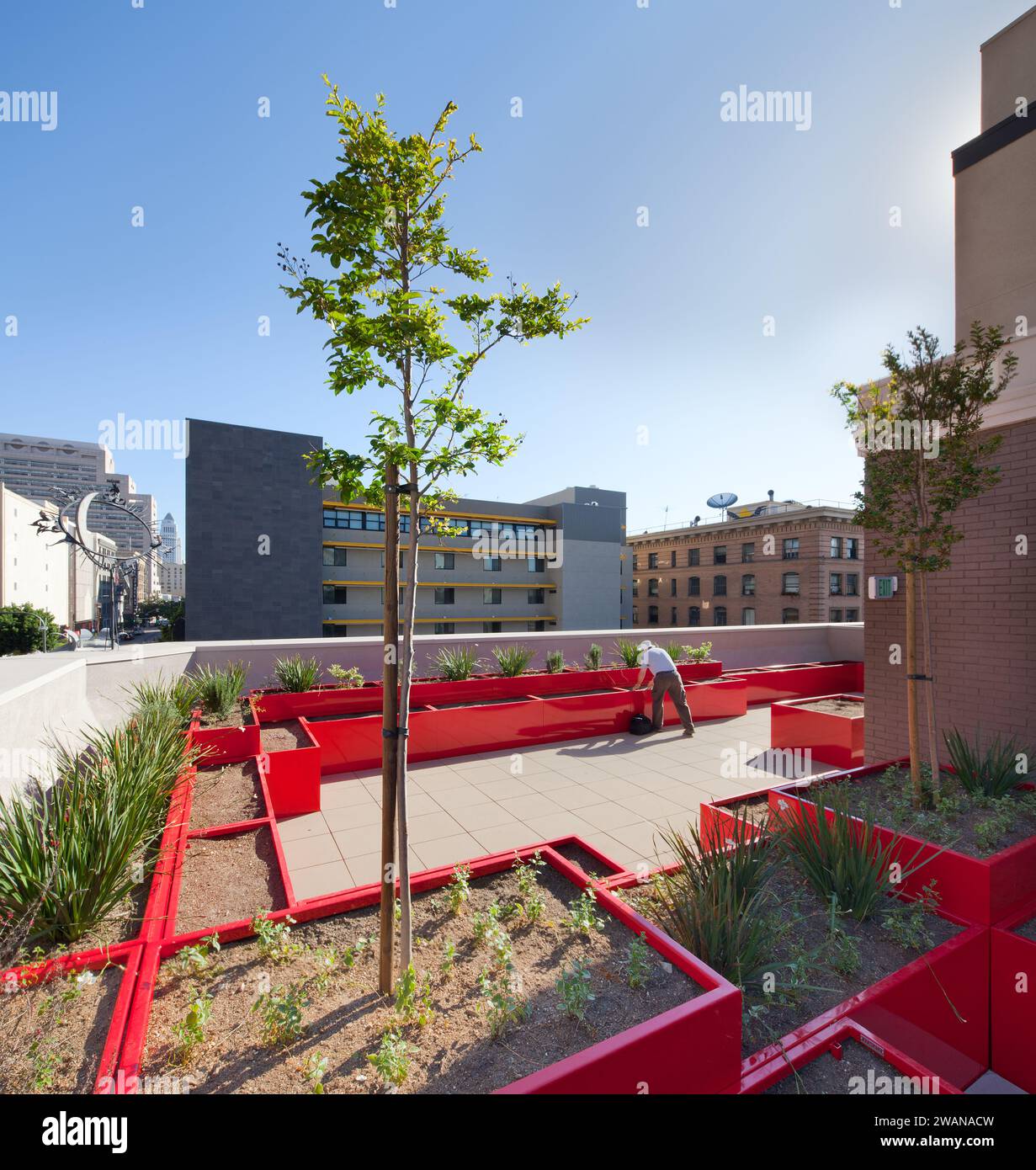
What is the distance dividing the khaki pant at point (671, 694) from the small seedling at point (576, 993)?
22.5ft

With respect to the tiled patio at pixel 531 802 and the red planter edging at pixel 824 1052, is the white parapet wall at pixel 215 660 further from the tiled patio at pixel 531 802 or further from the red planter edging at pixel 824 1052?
the red planter edging at pixel 824 1052

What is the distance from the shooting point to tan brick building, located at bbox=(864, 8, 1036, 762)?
5672 mm

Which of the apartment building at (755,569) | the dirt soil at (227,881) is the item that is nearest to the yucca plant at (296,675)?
the dirt soil at (227,881)

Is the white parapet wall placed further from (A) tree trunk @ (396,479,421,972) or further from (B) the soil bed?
(B) the soil bed

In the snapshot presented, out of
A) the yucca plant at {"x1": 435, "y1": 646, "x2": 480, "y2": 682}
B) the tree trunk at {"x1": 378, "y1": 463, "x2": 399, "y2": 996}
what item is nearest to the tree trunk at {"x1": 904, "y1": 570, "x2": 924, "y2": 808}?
Result: the tree trunk at {"x1": 378, "y1": 463, "x2": 399, "y2": 996}

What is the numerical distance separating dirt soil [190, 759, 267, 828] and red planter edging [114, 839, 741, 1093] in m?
2.04

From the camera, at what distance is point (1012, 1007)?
3062mm

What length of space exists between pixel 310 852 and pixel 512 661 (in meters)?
5.30

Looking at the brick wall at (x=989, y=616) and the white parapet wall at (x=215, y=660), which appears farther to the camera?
the brick wall at (x=989, y=616)

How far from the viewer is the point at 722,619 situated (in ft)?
143

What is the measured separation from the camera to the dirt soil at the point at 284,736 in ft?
21.4
